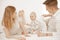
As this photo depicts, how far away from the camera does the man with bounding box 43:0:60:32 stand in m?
2.12

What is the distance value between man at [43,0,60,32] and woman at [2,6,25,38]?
0.48 m

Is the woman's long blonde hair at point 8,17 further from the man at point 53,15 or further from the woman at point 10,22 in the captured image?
the man at point 53,15

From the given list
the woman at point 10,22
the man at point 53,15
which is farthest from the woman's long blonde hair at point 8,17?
the man at point 53,15

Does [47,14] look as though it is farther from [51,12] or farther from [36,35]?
[36,35]

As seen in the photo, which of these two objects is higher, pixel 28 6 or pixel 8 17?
pixel 28 6

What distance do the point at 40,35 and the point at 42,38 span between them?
49mm

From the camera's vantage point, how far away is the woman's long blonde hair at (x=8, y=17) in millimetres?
2098

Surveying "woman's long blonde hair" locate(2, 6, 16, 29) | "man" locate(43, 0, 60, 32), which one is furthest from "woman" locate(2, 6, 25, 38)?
"man" locate(43, 0, 60, 32)

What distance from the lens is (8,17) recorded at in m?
2.12

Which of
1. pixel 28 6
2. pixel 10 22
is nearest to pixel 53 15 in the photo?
pixel 28 6

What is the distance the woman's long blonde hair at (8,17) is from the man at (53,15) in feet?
1.63

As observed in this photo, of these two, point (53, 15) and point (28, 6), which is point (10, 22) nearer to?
point (28, 6)

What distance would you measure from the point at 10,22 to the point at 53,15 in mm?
616

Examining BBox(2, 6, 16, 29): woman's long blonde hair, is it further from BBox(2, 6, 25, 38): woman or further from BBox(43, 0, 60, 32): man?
BBox(43, 0, 60, 32): man
